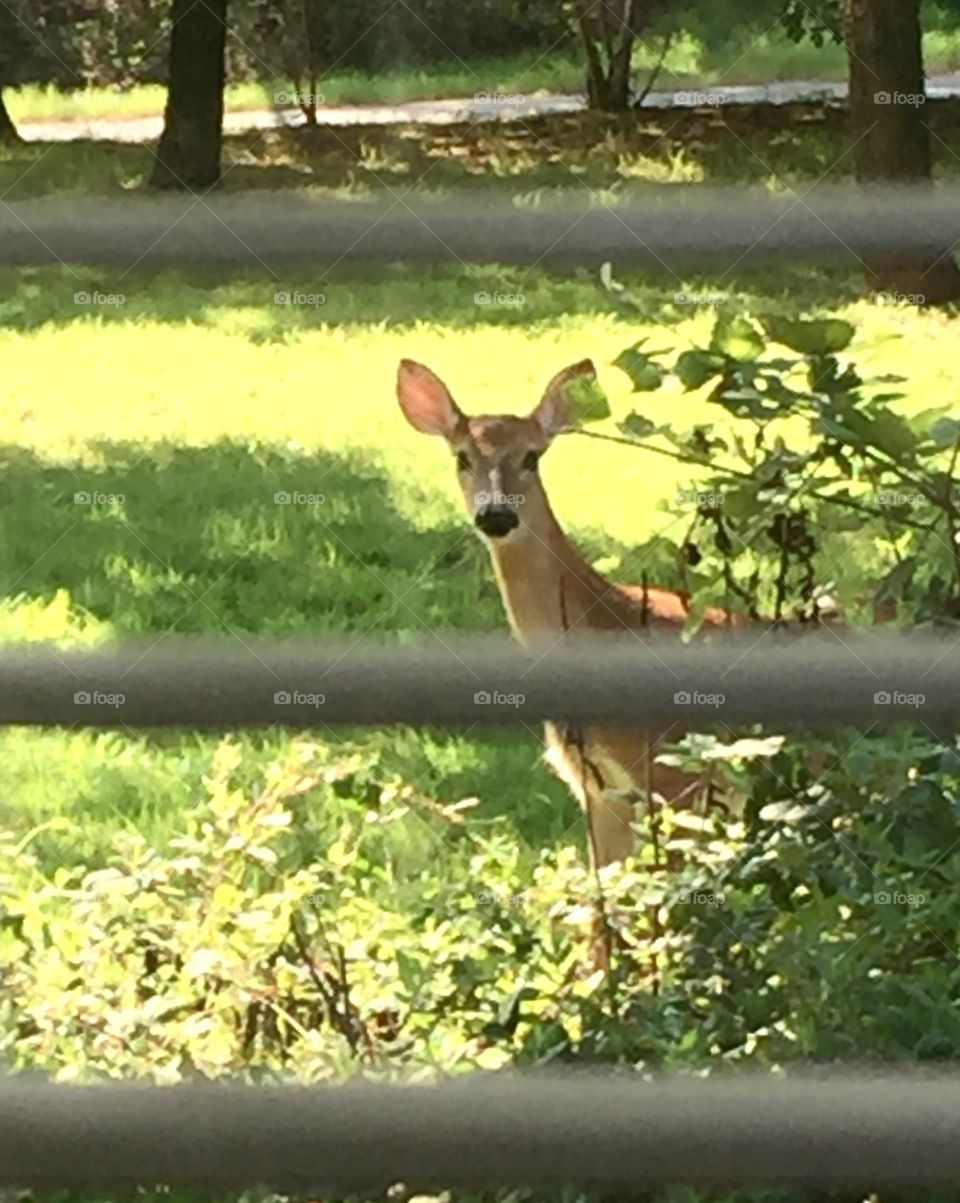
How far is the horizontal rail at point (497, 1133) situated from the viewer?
579 mm

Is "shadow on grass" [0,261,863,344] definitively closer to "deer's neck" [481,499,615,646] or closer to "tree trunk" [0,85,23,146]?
"tree trunk" [0,85,23,146]

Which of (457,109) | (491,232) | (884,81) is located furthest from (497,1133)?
(884,81)

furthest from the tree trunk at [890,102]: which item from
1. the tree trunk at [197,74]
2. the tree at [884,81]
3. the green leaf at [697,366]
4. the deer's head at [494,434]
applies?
the tree trunk at [197,74]

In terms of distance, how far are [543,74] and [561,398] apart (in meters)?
0.19

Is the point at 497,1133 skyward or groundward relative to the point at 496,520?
groundward

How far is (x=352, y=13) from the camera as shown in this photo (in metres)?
1.16

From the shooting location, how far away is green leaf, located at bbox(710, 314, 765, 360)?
103 centimetres

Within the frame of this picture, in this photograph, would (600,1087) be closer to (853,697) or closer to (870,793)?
(853,697)

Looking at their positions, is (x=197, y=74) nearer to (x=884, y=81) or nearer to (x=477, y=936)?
(x=884, y=81)

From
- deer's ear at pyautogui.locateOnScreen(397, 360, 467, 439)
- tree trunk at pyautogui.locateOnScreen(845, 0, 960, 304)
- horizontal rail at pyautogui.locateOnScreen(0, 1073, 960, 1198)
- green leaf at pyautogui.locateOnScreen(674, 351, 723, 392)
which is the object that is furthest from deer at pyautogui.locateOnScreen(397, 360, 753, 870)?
horizontal rail at pyautogui.locateOnScreen(0, 1073, 960, 1198)

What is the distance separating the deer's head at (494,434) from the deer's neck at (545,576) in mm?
25

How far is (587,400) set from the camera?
1.11 meters

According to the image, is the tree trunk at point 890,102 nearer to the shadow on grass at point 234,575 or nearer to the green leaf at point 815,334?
the green leaf at point 815,334

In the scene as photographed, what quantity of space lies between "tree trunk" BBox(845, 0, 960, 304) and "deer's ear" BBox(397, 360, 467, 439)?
0.94ft
